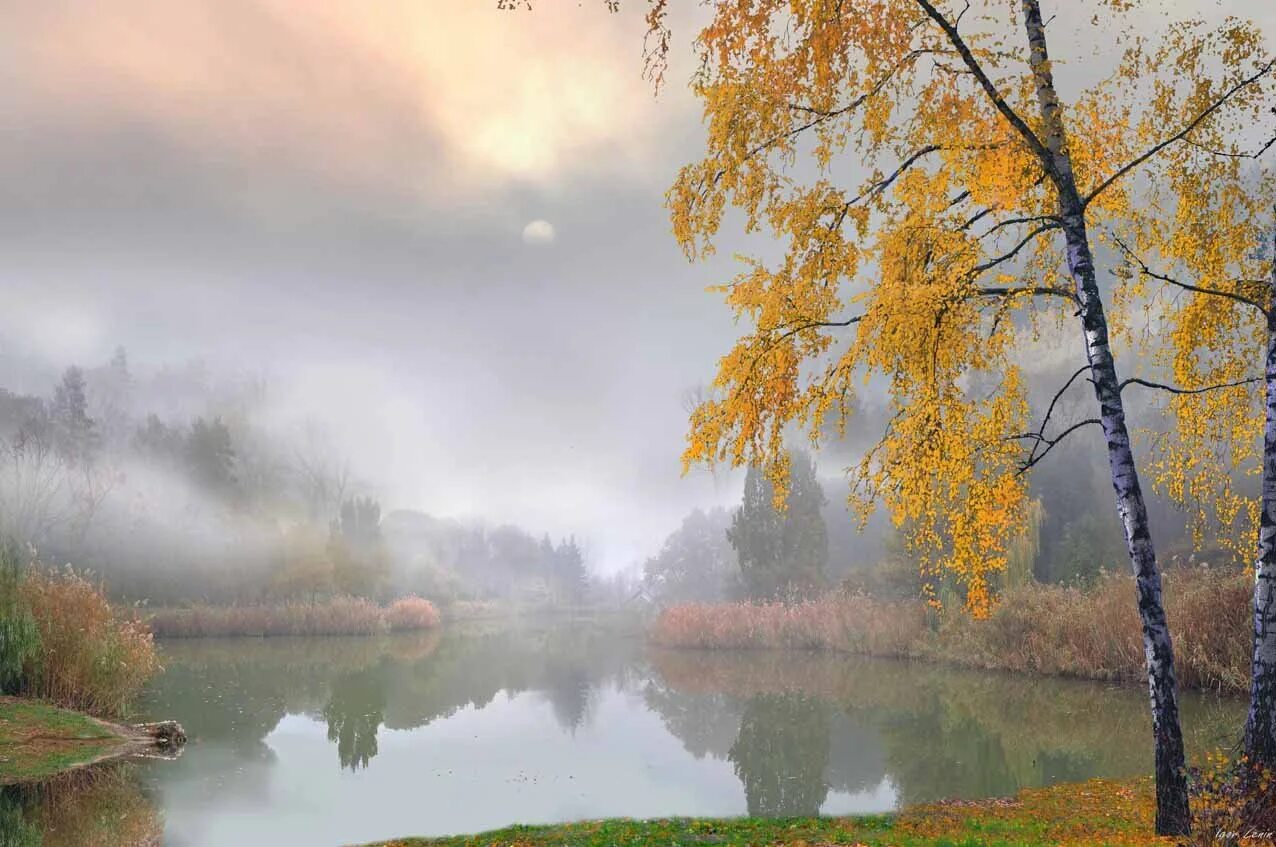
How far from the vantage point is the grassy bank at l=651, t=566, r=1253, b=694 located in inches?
757

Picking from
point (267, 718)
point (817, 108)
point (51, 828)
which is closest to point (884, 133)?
point (817, 108)

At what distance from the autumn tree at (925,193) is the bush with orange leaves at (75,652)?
46.5ft

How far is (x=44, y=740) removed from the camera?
13.6 m

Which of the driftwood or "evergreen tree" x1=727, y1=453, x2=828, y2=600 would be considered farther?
"evergreen tree" x1=727, y1=453, x2=828, y2=600

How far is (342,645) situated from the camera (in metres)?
39.5

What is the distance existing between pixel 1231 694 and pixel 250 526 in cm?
5378

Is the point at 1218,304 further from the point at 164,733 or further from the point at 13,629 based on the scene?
the point at 13,629

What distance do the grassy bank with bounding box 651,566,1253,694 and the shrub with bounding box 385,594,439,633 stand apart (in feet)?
58.1

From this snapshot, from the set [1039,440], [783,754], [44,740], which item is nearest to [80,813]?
[44,740]

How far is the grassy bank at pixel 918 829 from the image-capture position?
25.2 ft

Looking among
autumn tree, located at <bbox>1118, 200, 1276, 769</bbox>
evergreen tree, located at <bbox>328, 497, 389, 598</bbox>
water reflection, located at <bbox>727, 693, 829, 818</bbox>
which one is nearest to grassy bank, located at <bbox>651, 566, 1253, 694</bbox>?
water reflection, located at <bbox>727, 693, 829, 818</bbox>

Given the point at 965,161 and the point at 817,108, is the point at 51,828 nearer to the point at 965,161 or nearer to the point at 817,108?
the point at 817,108

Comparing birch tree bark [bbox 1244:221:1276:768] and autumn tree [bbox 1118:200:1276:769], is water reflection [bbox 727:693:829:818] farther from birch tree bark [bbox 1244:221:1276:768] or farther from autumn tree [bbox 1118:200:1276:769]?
autumn tree [bbox 1118:200:1276:769]

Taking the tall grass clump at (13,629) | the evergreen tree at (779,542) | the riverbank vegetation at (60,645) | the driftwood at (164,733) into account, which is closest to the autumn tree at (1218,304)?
the driftwood at (164,733)
